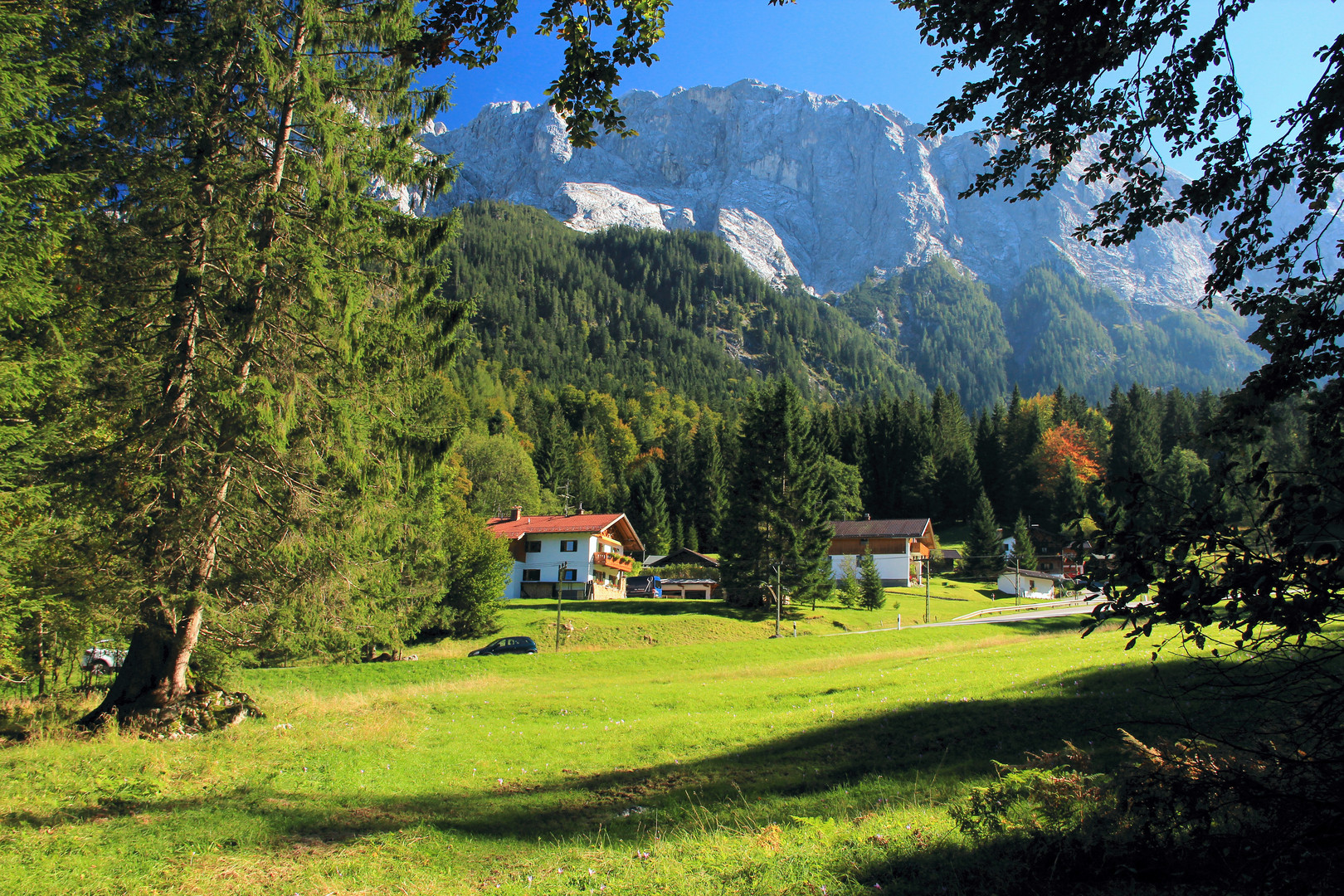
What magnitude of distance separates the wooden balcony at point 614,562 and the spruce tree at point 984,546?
39.9 m

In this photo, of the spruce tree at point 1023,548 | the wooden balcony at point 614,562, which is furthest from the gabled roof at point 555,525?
the spruce tree at point 1023,548

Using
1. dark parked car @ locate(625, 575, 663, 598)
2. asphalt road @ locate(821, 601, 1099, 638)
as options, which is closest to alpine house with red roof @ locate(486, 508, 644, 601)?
dark parked car @ locate(625, 575, 663, 598)

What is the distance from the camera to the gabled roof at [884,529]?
7544cm

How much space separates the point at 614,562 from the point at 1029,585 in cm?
4361

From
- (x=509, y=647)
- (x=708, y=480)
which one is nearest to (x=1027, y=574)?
(x=708, y=480)

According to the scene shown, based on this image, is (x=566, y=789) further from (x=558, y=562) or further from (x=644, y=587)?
(x=644, y=587)

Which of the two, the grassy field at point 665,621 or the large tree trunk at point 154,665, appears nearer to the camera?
→ the large tree trunk at point 154,665

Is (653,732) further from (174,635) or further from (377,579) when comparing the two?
(174,635)

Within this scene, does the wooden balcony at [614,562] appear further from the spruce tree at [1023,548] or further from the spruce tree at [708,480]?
the spruce tree at [1023,548]

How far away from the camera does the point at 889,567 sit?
7456 cm

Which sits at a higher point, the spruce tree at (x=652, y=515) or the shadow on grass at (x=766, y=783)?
the spruce tree at (x=652, y=515)

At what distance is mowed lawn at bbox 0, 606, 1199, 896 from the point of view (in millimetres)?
6355

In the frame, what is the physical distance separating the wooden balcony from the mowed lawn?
1726 inches

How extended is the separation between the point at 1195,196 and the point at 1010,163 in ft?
4.45
